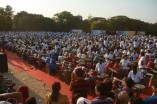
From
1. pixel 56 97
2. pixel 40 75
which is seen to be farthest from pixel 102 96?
pixel 40 75

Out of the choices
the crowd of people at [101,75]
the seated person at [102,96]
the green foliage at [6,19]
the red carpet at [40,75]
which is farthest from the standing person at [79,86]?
the green foliage at [6,19]

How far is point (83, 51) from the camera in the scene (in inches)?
786

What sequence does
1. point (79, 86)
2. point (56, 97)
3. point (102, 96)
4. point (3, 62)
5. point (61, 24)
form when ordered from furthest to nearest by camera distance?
point (61, 24)
point (3, 62)
point (79, 86)
point (56, 97)
point (102, 96)

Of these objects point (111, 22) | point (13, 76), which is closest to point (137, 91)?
point (13, 76)

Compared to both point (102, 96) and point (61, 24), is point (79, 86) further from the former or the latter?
point (61, 24)

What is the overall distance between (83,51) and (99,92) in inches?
585

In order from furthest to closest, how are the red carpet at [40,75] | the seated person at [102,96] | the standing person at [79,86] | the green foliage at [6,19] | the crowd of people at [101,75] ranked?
the green foliage at [6,19] → the red carpet at [40,75] → the standing person at [79,86] → the crowd of people at [101,75] → the seated person at [102,96]

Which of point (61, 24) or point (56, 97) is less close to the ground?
point (61, 24)

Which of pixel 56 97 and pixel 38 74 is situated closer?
pixel 56 97

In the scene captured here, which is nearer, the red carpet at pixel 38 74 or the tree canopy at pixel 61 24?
the red carpet at pixel 38 74

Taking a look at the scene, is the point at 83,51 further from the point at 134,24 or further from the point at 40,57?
the point at 134,24

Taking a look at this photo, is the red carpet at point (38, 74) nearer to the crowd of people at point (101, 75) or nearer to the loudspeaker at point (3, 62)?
the crowd of people at point (101, 75)

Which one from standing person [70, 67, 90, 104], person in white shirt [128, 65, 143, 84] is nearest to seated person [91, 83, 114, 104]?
standing person [70, 67, 90, 104]

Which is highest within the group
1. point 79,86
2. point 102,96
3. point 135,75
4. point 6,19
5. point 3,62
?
point 6,19
